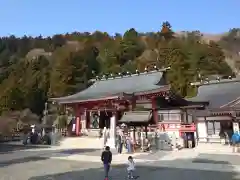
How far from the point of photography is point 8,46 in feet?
368

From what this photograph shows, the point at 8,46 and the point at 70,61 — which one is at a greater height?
the point at 8,46

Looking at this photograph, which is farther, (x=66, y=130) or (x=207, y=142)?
(x=66, y=130)

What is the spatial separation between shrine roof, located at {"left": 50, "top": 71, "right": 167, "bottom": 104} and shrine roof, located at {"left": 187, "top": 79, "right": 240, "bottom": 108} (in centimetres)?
427

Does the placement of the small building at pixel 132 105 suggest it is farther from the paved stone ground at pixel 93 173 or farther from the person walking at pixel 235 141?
the paved stone ground at pixel 93 173

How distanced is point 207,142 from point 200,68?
30.8 meters

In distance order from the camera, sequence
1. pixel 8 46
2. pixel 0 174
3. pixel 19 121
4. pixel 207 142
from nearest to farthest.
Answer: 1. pixel 0 174
2. pixel 207 142
3. pixel 19 121
4. pixel 8 46

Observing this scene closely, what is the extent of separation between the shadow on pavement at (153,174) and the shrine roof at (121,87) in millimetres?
13743

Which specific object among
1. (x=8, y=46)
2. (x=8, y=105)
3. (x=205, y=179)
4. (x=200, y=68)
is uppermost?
(x=8, y=46)

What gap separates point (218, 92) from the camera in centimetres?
2912

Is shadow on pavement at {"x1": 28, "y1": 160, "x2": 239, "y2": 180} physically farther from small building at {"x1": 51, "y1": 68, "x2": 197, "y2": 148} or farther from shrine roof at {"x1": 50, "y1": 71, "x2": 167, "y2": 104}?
shrine roof at {"x1": 50, "y1": 71, "x2": 167, "y2": 104}

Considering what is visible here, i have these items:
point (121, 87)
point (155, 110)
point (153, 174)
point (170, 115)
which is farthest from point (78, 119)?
point (153, 174)

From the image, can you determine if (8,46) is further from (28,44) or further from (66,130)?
(66,130)

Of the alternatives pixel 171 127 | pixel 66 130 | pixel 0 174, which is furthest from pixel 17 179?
pixel 66 130

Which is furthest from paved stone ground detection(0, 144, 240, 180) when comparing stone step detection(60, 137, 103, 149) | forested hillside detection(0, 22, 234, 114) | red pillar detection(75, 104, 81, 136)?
forested hillside detection(0, 22, 234, 114)
